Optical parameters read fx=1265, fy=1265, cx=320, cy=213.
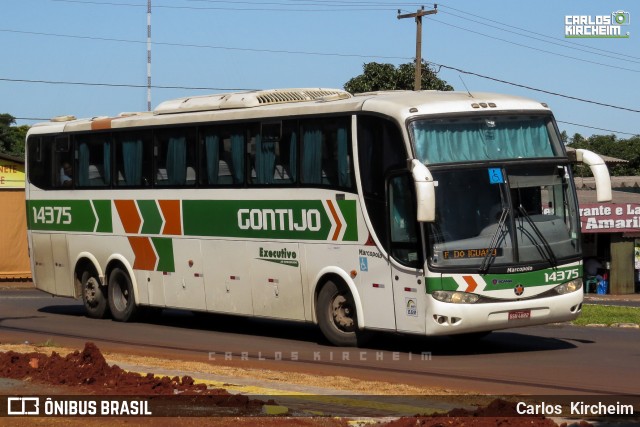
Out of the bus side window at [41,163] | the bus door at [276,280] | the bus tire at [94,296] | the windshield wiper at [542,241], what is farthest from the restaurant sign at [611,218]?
the windshield wiper at [542,241]

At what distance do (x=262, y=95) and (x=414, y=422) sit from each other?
12.1 m

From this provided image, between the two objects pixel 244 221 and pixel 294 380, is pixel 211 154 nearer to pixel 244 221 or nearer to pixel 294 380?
pixel 244 221

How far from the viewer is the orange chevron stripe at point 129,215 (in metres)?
23.3

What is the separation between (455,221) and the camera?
1702 cm

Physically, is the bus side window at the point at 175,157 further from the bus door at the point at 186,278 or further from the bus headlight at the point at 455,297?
the bus headlight at the point at 455,297

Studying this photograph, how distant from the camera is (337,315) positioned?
748 inches

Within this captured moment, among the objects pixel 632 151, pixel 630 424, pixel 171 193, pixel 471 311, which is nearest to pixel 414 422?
pixel 630 424

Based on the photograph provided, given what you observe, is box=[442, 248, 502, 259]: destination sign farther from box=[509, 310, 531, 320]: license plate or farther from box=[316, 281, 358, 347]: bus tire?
box=[316, 281, 358, 347]: bus tire

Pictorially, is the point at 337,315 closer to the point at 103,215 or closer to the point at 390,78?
the point at 103,215

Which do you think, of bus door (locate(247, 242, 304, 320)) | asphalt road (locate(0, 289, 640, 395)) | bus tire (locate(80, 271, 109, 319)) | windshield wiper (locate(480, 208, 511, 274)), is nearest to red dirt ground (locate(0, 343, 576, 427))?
asphalt road (locate(0, 289, 640, 395))

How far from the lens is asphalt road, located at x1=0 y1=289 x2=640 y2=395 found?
47.8 feet

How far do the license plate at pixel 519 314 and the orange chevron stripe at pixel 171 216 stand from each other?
7202 mm

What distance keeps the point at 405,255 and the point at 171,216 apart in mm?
6273

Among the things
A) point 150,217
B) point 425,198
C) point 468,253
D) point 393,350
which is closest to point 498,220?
point 468,253
